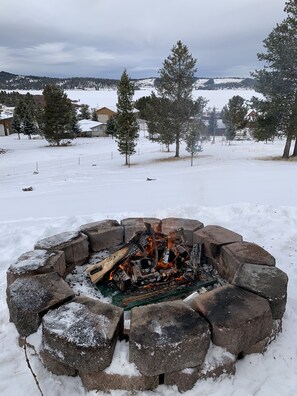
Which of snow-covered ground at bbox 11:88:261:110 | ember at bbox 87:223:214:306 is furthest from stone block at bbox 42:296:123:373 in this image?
snow-covered ground at bbox 11:88:261:110

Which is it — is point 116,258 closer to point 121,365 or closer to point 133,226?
point 133,226

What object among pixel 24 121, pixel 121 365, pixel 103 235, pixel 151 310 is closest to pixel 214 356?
pixel 151 310

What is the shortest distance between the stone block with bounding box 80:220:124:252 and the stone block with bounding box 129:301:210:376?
7.07 ft

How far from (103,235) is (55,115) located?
3464 cm

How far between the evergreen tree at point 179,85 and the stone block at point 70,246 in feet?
63.3

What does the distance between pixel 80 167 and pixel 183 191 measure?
1396 cm

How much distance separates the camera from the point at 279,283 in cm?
334

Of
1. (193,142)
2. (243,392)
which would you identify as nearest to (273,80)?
(193,142)

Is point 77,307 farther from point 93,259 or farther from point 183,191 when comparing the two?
point 183,191

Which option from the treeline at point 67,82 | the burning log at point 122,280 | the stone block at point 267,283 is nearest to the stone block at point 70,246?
the burning log at point 122,280

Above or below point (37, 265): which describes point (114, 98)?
above

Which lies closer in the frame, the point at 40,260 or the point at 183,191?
the point at 40,260

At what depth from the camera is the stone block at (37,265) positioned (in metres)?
3.64

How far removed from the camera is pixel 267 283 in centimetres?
335
